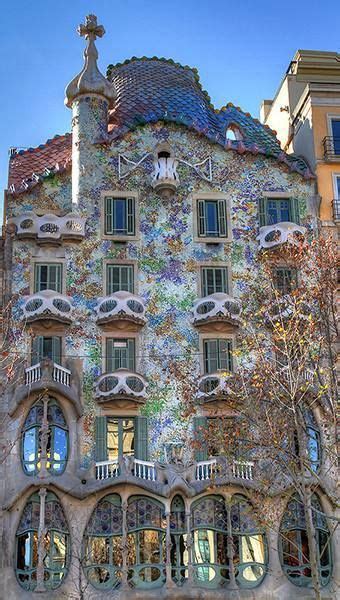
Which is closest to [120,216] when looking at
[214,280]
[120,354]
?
[214,280]

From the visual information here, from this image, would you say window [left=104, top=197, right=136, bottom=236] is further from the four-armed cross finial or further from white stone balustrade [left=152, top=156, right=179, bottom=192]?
the four-armed cross finial

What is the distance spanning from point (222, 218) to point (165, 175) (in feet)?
8.26

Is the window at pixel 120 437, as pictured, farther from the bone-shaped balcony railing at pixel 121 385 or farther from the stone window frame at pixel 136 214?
the stone window frame at pixel 136 214

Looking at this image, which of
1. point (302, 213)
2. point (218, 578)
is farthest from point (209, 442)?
point (302, 213)

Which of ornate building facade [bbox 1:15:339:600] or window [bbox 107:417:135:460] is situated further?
window [bbox 107:417:135:460]

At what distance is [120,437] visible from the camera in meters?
31.0

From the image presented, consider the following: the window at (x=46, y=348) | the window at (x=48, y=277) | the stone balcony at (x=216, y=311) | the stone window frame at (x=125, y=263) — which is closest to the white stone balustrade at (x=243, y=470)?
the stone balcony at (x=216, y=311)

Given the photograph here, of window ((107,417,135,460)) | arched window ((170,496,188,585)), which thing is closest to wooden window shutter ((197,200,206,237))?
window ((107,417,135,460))

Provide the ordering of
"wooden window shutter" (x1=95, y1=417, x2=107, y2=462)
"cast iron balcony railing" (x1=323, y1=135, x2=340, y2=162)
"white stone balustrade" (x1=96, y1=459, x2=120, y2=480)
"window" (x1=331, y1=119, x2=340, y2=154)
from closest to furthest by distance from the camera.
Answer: "white stone balustrade" (x1=96, y1=459, x2=120, y2=480)
"wooden window shutter" (x1=95, y1=417, x2=107, y2=462)
"cast iron balcony railing" (x1=323, y1=135, x2=340, y2=162)
"window" (x1=331, y1=119, x2=340, y2=154)

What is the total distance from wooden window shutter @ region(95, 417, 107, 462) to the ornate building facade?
0.15ft

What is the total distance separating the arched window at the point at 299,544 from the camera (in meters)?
29.4

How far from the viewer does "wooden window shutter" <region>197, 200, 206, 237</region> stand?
34406 mm

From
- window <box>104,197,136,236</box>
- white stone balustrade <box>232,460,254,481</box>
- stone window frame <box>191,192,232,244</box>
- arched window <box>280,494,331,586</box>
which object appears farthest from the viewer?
stone window frame <box>191,192,232,244</box>

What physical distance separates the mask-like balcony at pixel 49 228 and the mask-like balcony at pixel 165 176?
3.11 metres
